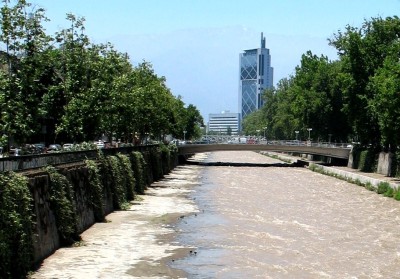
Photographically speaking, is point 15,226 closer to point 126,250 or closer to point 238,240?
point 126,250

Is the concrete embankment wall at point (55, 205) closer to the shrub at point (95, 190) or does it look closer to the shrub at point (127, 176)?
the shrub at point (95, 190)

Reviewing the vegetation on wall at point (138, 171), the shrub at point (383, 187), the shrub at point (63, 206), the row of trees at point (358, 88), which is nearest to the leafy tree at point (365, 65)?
the row of trees at point (358, 88)

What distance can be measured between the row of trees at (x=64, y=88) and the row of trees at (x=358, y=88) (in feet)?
74.6

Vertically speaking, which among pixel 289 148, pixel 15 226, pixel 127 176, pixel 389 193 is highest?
pixel 289 148

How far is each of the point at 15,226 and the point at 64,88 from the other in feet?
68.3

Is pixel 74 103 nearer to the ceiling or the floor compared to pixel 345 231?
nearer to the ceiling

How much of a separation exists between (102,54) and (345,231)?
71.2ft

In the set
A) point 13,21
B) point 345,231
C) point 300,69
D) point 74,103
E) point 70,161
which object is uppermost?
point 300,69

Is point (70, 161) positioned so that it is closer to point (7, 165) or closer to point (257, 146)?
point (7, 165)

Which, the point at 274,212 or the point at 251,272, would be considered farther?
the point at 274,212

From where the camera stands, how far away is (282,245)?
2838cm

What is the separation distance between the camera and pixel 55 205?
79.3 ft

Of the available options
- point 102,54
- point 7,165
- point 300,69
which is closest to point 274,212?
point 102,54

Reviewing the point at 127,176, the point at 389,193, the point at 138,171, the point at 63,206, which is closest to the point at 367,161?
the point at 389,193
